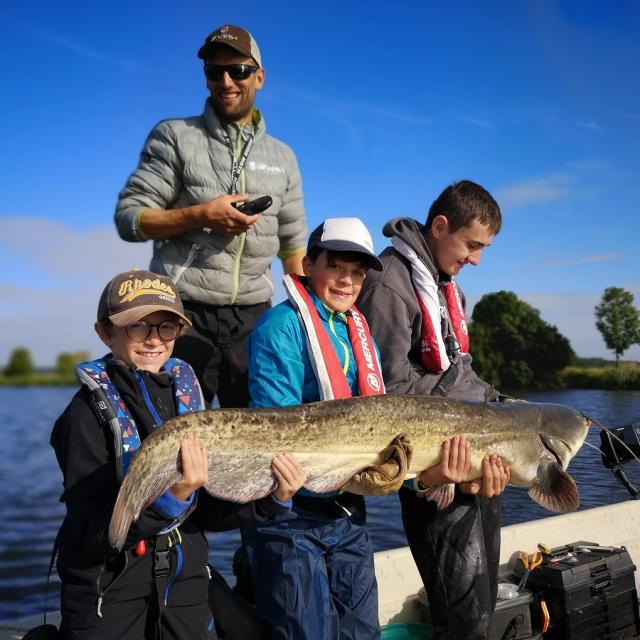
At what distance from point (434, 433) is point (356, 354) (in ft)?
2.09

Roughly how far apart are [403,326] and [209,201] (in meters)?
1.53

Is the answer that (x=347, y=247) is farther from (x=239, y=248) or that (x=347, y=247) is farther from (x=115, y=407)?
(x=115, y=407)

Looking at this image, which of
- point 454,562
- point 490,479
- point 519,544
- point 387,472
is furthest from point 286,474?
point 519,544

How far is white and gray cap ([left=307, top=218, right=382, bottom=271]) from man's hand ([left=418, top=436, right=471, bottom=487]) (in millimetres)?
1163

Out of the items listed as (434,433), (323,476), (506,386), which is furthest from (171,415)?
(506,386)

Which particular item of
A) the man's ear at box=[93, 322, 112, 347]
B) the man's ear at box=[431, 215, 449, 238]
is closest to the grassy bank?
the man's ear at box=[431, 215, 449, 238]

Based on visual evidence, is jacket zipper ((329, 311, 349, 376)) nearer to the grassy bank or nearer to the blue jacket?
the blue jacket

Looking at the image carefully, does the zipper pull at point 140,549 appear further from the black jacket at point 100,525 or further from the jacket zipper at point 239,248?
the jacket zipper at point 239,248

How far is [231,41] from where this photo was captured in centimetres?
457

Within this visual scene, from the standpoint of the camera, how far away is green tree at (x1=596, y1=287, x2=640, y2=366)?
20.0 ft

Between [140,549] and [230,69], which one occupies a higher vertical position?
[230,69]

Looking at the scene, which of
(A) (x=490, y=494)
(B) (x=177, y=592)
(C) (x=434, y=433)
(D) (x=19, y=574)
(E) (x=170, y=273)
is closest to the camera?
(B) (x=177, y=592)

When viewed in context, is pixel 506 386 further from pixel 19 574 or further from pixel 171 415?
pixel 19 574

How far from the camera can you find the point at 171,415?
3416 mm
